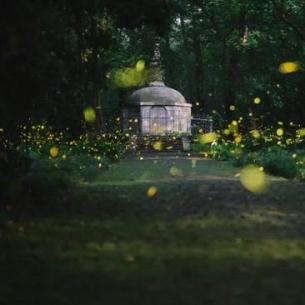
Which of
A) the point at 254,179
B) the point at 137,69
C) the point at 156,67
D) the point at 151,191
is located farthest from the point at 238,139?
the point at 151,191

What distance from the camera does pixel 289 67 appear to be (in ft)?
110

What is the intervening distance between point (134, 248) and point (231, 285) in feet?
6.76

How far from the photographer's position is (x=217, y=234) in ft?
27.9

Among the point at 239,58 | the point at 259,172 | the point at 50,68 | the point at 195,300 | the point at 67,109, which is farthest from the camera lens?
the point at 239,58

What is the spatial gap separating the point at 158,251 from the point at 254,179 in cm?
1110

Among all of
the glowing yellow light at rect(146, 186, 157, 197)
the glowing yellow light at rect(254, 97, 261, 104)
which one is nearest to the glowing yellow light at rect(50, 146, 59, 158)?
the glowing yellow light at rect(146, 186, 157, 197)

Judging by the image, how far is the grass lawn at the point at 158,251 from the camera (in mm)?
5367

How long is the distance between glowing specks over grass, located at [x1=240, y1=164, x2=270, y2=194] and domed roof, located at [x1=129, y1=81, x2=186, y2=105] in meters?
20.8

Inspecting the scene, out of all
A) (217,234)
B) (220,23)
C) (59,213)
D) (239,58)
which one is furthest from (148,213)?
(239,58)

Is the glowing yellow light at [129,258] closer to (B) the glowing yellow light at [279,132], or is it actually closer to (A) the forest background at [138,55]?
(A) the forest background at [138,55]

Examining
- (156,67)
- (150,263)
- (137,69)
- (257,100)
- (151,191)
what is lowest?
(150,263)

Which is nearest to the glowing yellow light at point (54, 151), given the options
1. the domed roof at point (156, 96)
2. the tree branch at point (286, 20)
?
the tree branch at point (286, 20)

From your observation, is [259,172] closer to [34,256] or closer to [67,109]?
[67,109]

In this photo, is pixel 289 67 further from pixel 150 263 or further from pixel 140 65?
pixel 150 263
